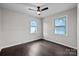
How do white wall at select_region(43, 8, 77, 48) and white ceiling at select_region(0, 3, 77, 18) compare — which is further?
white wall at select_region(43, 8, 77, 48)

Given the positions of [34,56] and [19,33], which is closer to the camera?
[34,56]

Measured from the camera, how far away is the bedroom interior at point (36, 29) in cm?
98

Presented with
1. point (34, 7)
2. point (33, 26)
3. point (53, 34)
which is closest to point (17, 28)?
point (33, 26)

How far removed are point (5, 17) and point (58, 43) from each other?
0.98m

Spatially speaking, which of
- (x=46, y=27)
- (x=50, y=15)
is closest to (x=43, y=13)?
(x=50, y=15)

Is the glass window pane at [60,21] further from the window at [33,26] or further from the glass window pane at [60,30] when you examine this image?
the window at [33,26]

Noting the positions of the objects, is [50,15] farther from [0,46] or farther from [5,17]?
[0,46]

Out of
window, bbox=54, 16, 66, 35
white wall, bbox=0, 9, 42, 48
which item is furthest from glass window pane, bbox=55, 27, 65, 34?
white wall, bbox=0, 9, 42, 48

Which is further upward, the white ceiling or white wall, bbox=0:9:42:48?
the white ceiling

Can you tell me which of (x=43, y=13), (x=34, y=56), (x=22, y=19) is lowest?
(x=34, y=56)

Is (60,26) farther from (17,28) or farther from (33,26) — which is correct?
(17,28)

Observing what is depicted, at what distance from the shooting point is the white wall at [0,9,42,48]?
3.35 ft

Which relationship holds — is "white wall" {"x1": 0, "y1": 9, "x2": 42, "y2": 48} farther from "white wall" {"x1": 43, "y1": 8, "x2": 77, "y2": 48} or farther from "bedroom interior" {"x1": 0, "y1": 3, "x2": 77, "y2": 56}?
"white wall" {"x1": 43, "y1": 8, "x2": 77, "y2": 48}

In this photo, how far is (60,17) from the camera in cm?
98
